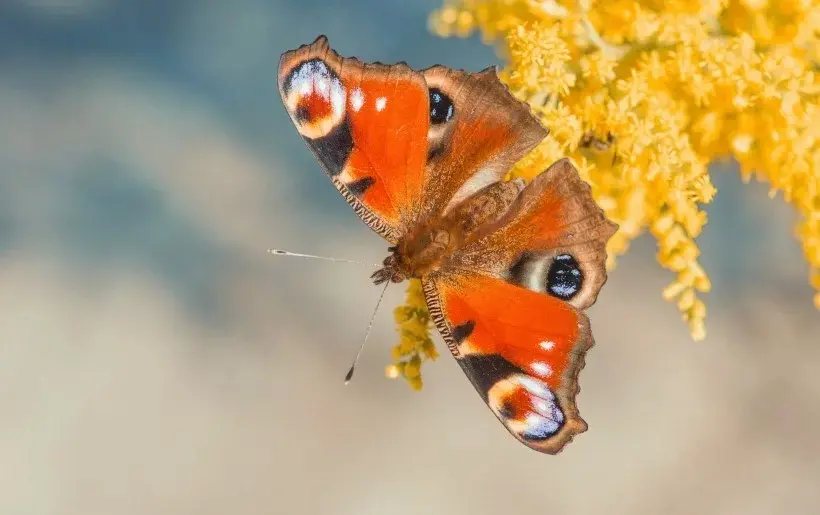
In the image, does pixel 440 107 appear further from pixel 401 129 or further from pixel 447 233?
pixel 447 233

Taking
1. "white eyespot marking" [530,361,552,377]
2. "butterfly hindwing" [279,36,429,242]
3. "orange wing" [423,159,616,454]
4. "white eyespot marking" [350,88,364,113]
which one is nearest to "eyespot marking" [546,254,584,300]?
"orange wing" [423,159,616,454]

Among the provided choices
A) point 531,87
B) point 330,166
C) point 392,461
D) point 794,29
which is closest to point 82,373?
point 392,461

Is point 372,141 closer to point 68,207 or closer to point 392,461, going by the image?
point 392,461

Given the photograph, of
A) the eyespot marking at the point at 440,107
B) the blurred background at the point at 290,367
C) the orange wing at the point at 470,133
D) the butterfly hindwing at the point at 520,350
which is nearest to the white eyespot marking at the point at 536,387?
the butterfly hindwing at the point at 520,350

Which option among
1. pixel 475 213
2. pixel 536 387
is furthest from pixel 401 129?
pixel 536 387

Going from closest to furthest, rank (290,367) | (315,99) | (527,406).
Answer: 1. (527,406)
2. (315,99)
3. (290,367)

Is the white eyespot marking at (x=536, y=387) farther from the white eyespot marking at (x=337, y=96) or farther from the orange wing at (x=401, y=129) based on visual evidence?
the white eyespot marking at (x=337, y=96)

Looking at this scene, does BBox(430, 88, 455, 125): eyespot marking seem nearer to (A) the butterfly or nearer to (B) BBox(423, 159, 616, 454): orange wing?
(A) the butterfly
